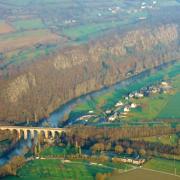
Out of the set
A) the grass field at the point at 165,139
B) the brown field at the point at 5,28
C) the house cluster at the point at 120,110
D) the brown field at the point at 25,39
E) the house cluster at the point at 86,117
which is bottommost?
the grass field at the point at 165,139

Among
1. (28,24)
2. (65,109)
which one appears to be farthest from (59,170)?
(28,24)

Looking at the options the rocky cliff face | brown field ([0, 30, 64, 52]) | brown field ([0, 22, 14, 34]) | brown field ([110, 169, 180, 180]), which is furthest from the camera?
brown field ([0, 22, 14, 34])

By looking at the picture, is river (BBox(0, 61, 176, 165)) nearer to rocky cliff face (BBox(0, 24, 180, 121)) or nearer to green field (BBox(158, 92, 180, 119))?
rocky cliff face (BBox(0, 24, 180, 121))

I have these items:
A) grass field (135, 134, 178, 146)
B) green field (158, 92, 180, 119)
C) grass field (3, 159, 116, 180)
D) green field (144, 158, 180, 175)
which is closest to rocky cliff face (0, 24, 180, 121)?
green field (158, 92, 180, 119)

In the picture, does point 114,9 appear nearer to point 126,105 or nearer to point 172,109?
point 126,105

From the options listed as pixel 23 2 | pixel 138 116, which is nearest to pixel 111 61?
pixel 138 116

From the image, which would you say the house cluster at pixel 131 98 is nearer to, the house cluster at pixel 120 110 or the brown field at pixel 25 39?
the house cluster at pixel 120 110

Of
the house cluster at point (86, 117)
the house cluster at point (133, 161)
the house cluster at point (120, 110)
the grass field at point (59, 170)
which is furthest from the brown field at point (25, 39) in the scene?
the house cluster at point (133, 161)
